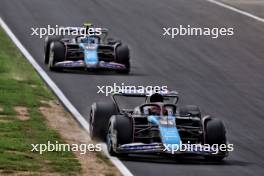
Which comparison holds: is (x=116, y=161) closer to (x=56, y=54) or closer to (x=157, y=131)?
(x=157, y=131)

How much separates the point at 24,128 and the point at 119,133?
2930 mm

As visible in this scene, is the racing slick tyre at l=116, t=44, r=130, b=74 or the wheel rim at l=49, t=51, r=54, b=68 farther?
the racing slick tyre at l=116, t=44, r=130, b=74

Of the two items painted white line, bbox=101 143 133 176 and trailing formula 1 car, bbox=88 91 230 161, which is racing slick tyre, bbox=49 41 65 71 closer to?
trailing formula 1 car, bbox=88 91 230 161

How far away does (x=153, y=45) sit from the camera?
137ft

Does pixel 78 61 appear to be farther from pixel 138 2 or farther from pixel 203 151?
pixel 138 2

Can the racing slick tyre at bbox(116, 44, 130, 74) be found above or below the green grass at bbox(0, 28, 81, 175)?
above

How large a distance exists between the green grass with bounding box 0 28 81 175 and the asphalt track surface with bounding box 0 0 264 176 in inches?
39.0

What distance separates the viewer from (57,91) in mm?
29750

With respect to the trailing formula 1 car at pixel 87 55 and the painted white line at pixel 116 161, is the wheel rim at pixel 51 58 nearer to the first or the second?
the trailing formula 1 car at pixel 87 55

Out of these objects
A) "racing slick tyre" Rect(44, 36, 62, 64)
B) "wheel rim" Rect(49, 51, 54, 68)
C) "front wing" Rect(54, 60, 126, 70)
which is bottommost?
"front wing" Rect(54, 60, 126, 70)

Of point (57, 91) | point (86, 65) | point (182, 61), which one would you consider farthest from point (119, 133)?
point (182, 61)

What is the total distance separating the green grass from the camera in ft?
61.5

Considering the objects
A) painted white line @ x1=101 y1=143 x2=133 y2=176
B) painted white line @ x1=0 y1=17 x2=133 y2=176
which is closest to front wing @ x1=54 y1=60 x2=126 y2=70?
painted white line @ x1=0 y1=17 x2=133 y2=176

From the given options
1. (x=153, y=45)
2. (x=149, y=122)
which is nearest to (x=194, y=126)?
(x=149, y=122)
